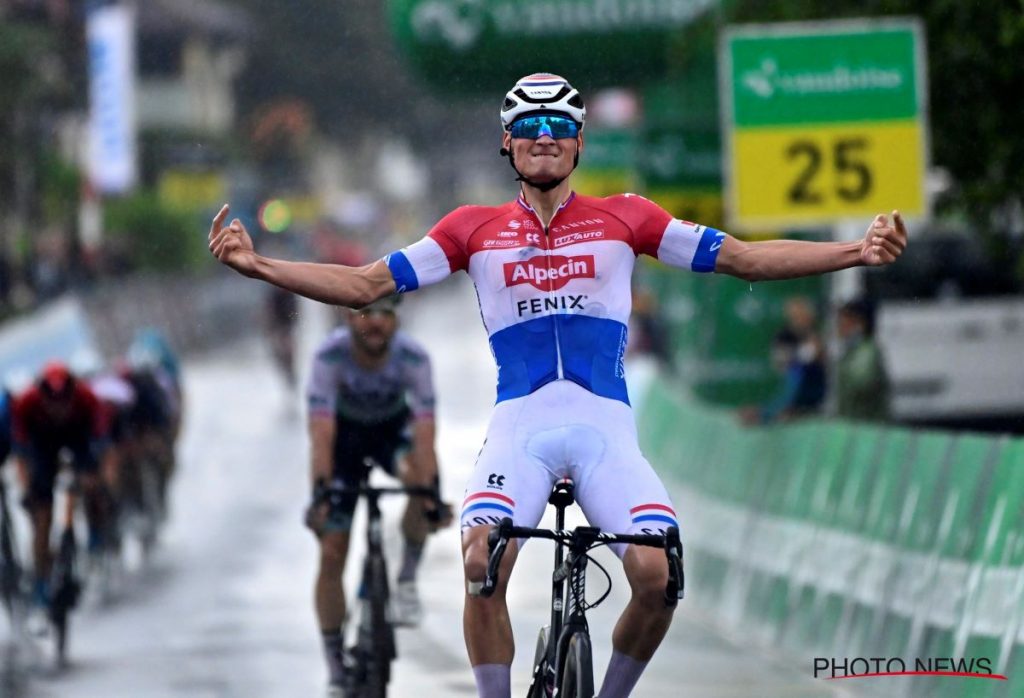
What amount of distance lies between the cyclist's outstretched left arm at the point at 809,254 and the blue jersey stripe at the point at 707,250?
2 cm

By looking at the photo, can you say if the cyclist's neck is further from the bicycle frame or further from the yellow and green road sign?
the yellow and green road sign

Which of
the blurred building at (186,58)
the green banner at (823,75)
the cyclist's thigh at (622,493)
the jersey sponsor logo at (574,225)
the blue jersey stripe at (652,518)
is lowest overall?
the blue jersey stripe at (652,518)

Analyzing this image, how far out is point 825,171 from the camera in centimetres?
1505

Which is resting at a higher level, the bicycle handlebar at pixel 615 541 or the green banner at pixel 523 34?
the green banner at pixel 523 34

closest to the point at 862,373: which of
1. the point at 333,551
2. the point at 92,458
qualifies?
the point at 92,458

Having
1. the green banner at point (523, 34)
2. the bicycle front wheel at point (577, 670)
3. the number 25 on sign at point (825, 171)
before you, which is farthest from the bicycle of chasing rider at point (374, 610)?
the green banner at point (523, 34)

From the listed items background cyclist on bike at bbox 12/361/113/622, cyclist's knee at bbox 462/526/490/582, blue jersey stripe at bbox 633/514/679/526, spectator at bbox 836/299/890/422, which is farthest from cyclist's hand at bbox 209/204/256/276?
spectator at bbox 836/299/890/422

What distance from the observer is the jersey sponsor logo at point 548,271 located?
7.09m

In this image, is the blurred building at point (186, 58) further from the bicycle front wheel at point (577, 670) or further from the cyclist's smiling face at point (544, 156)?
the bicycle front wheel at point (577, 670)

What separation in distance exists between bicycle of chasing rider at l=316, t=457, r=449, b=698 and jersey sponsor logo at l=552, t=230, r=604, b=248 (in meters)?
2.77

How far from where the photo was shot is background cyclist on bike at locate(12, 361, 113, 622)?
13617 mm

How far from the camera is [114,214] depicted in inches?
2147

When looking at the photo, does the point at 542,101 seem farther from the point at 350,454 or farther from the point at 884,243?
the point at 350,454

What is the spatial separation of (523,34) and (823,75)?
7.73m
